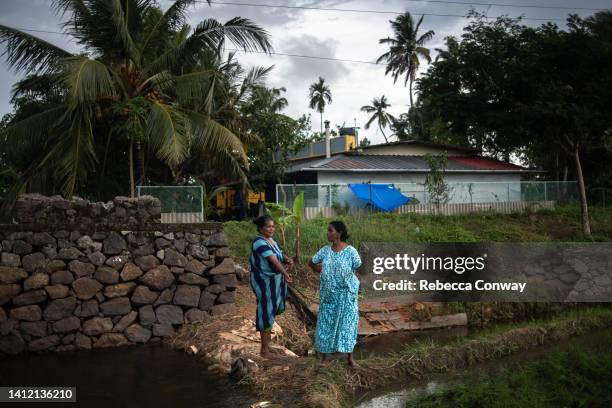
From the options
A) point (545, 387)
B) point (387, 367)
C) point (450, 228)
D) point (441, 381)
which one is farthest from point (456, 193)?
point (545, 387)

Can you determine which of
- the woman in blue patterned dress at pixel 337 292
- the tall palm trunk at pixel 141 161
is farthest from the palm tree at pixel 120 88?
the woman in blue patterned dress at pixel 337 292

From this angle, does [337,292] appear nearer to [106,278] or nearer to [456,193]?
[106,278]

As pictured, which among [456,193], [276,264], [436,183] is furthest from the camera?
[456,193]

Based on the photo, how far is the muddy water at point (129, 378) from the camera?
233 inches

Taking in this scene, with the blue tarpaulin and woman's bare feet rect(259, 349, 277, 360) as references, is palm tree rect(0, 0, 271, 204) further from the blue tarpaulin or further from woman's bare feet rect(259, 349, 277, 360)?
the blue tarpaulin

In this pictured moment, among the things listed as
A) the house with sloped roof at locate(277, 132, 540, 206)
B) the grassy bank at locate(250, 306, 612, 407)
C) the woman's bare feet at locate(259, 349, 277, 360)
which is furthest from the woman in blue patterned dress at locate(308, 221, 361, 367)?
the house with sloped roof at locate(277, 132, 540, 206)

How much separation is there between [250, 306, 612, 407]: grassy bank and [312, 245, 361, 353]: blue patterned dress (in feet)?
0.90

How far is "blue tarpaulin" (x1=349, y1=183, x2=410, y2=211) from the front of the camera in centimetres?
2086

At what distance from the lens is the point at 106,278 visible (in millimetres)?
8766

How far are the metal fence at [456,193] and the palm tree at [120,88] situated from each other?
19.1ft

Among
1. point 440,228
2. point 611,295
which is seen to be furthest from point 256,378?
point 440,228

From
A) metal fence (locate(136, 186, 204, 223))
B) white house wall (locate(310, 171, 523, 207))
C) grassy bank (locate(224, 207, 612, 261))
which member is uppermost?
white house wall (locate(310, 171, 523, 207))

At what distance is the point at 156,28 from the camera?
14.4 meters

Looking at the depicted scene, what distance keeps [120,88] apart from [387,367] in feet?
33.9
